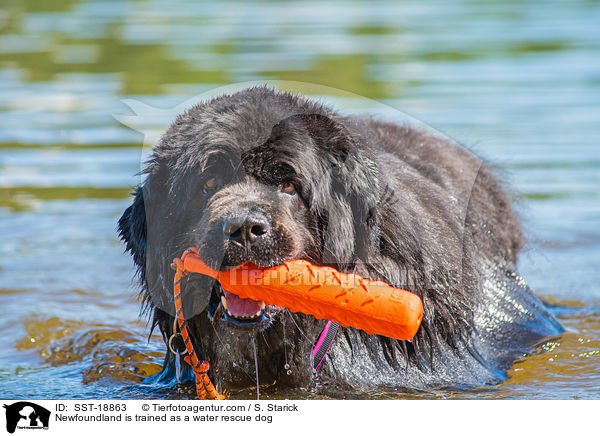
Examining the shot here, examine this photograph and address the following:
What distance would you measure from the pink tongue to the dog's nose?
407mm

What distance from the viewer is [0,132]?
12.0 meters

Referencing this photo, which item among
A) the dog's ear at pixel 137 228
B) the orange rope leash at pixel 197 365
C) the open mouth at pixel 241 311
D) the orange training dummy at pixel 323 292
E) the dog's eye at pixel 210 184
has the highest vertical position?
the dog's eye at pixel 210 184

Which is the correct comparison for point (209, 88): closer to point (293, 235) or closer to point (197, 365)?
point (197, 365)

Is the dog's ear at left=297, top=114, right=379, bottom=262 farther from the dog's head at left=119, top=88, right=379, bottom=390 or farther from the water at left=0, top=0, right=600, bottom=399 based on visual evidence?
the water at left=0, top=0, right=600, bottom=399

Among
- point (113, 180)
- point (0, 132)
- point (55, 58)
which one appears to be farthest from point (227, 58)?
point (113, 180)

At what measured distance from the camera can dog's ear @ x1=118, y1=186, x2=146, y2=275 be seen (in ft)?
15.2

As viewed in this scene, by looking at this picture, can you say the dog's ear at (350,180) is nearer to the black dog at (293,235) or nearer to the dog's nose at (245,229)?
the black dog at (293,235)

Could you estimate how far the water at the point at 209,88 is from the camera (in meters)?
6.06

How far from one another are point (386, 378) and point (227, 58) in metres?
10.9

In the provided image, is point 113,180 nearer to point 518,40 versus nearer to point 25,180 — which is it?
point 25,180

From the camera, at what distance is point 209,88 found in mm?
12742

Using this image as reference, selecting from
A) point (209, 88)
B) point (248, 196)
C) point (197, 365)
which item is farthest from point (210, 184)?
point (209, 88)
